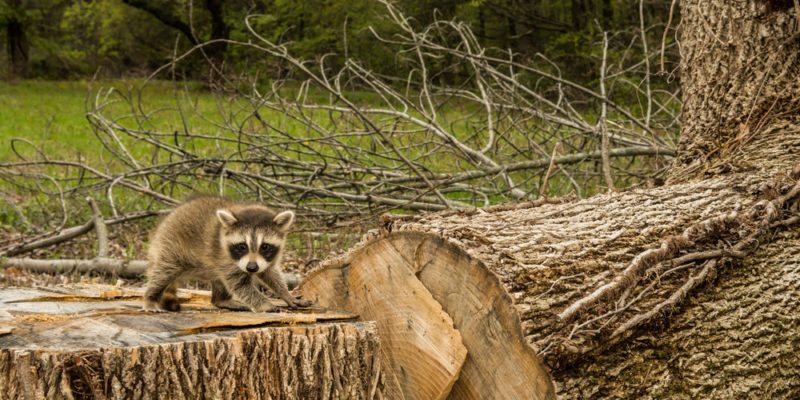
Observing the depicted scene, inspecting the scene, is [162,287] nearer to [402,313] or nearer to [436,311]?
[402,313]

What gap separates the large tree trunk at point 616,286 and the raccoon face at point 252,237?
0.29 metres

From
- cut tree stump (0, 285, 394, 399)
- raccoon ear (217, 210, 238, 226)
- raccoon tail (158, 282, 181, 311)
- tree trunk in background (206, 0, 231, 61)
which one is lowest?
raccoon tail (158, 282, 181, 311)

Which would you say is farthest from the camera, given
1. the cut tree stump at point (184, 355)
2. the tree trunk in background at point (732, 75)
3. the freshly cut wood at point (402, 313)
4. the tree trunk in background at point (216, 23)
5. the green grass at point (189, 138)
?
the tree trunk in background at point (216, 23)

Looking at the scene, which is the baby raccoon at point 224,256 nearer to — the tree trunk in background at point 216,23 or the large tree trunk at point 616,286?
the large tree trunk at point 616,286

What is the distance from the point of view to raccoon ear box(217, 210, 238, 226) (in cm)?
409

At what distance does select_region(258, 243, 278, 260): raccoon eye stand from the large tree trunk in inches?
10.1

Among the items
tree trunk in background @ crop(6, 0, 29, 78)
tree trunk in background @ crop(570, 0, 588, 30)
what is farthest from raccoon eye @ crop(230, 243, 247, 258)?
tree trunk in background @ crop(6, 0, 29, 78)

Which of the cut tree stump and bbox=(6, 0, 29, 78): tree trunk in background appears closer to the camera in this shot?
the cut tree stump

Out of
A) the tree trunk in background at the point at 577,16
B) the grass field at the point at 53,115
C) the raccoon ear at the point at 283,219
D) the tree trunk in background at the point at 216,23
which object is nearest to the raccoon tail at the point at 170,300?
the raccoon ear at the point at 283,219

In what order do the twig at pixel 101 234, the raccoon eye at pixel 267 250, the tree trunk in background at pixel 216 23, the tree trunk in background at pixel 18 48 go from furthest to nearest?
the tree trunk in background at pixel 18 48 → the tree trunk in background at pixel 216 23 → the twig at pixel 101 234 → the raccoon eye at pixel 267 250

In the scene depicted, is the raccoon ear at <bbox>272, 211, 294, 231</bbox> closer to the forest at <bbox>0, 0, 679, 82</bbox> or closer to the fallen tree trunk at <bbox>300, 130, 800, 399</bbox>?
the fallen tree trunk at <bbox>300, 130, 800, 399</bbox>

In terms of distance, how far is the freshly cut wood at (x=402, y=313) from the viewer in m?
3.34

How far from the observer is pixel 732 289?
3535mm

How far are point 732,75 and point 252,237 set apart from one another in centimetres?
358
